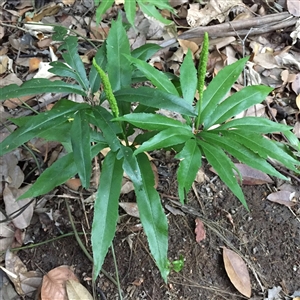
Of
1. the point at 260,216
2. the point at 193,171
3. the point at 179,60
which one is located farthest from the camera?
the point at 179,60

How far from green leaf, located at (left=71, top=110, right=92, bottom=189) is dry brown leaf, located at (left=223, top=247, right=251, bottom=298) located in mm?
827

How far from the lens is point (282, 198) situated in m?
1.92

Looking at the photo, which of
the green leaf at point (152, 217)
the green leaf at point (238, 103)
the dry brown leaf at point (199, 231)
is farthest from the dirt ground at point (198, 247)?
the green leaf at point (238, 103)

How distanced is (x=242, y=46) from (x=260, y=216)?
1149 millimetres

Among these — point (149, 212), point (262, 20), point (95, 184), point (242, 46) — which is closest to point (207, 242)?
point (149, 212)

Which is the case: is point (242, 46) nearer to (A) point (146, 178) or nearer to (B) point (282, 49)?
(B) point (282, 49)

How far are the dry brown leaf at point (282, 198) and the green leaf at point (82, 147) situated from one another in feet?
3.41

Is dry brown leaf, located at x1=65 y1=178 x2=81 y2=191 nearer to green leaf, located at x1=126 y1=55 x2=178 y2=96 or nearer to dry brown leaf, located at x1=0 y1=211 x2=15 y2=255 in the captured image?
dry brown leaf, located at x1=0 y1=211 x2=15 y2=255

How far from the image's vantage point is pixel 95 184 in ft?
6.41

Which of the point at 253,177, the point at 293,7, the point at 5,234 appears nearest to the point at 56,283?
the point at 5,234

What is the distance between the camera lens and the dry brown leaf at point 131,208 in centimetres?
184

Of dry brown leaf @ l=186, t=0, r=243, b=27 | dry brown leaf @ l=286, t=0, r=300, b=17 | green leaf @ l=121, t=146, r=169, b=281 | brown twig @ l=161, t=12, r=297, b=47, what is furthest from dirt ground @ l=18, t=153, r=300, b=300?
dry brown leaf @ l=286, t=0, r=300, b=17

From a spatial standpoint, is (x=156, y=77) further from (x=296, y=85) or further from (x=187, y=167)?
(x=296, y=85)

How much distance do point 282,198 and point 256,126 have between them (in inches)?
23.4
